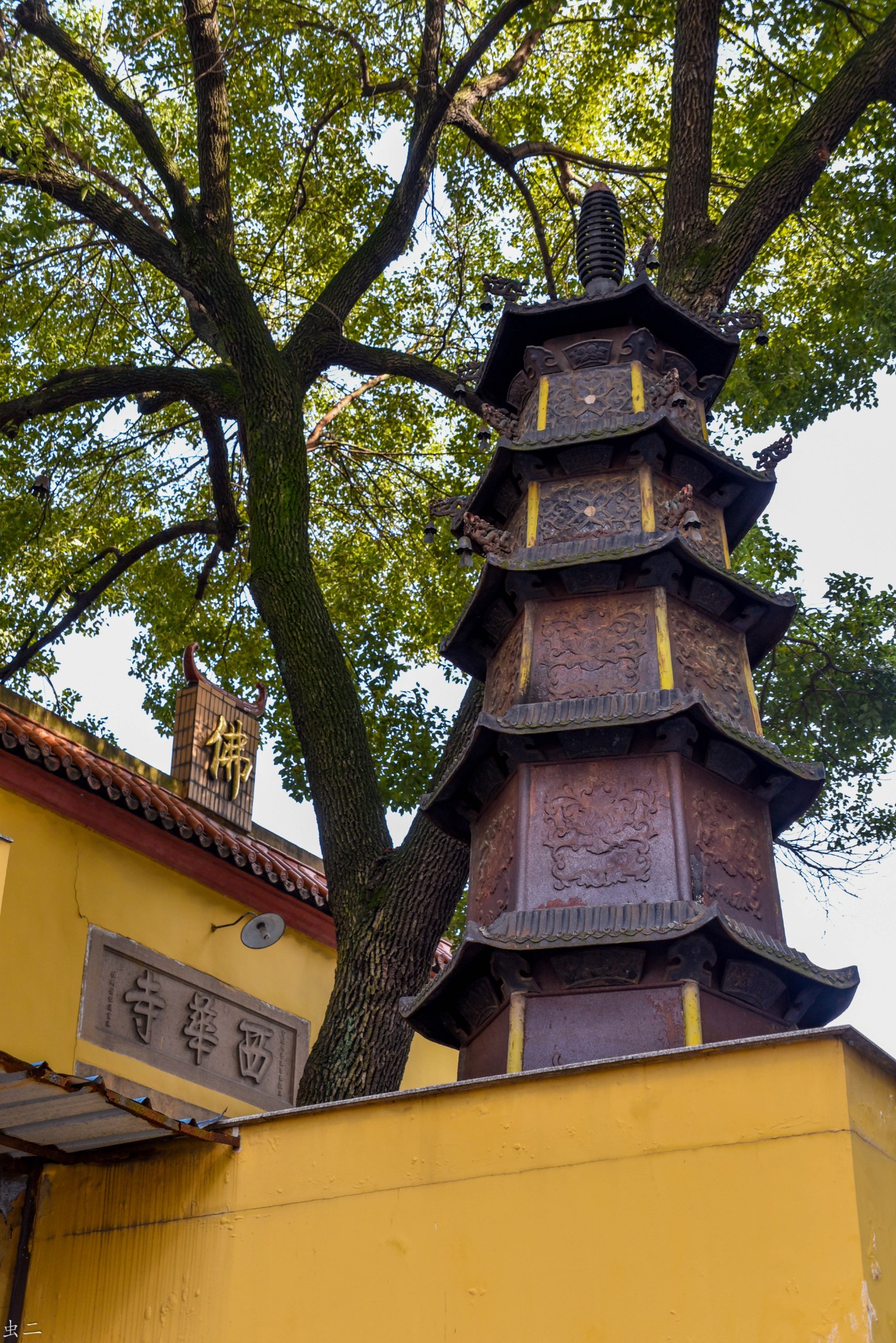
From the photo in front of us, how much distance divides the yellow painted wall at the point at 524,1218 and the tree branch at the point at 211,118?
696 cm

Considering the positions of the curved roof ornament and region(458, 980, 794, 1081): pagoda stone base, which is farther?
the curved roof ornament

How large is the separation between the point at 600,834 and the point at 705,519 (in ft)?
7.38

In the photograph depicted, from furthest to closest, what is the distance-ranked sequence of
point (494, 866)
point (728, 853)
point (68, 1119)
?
point (494, 866)
point (728, 853)
point (68, 1119)

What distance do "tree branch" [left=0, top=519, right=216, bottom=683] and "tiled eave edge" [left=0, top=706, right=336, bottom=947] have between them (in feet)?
7.95

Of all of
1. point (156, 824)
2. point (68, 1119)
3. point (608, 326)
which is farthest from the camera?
point (156, 824)

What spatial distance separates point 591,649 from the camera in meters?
7.36

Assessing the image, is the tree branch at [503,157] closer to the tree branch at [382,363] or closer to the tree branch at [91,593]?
the tree branch at [382,363]

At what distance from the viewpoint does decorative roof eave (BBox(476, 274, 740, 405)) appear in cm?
845

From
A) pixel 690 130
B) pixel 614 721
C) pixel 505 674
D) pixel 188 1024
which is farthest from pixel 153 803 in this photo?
pixel 690 130

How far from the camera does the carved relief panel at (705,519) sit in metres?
7.79

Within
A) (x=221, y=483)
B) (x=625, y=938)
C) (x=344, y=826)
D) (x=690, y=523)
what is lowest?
(x=625, y=938)

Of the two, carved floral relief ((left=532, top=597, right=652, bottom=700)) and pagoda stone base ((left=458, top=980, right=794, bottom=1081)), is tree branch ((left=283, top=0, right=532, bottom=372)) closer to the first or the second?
carved floral relief ((left=532, top=597, right=652, bottom=700))

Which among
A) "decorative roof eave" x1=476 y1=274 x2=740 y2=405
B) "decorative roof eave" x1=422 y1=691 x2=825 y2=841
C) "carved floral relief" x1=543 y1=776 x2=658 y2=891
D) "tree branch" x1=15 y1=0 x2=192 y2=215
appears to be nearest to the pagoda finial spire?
"decorative roof eave" x1=476 y1=274 x2=740 y2=405

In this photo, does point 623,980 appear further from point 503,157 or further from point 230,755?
point 503,157
